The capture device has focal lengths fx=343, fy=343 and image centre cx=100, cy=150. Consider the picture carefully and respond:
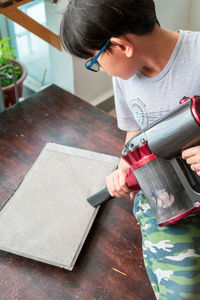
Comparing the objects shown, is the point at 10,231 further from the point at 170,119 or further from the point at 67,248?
the point at 170,119

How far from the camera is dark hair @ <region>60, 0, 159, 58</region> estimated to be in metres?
0.69

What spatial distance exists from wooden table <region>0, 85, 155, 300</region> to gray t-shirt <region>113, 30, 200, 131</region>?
0.98ft

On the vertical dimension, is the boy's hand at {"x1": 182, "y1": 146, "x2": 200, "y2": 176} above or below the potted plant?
above

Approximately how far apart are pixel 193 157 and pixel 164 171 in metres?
0.09

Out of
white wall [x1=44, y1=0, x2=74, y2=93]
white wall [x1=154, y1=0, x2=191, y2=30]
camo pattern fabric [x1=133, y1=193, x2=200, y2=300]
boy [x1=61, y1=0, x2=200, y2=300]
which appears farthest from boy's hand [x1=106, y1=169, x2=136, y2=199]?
white wall [x1=154, y1=0, x2=191, y2=30]

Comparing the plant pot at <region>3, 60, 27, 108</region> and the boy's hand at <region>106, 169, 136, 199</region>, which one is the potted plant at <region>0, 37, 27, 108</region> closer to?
the plant pot at <region>3, 60, 27, 108</region>

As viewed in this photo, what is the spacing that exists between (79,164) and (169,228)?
417 mm

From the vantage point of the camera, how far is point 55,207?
1.06 m

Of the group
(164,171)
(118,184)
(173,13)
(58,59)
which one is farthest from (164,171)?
(173,13)

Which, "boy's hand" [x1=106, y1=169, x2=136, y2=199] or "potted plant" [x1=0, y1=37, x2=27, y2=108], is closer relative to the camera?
"boy's hand" [x1=106, y1=169, x2=136, y2=199]

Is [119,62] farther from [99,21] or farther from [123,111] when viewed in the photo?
[123,111]

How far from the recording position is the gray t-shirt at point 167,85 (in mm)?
841

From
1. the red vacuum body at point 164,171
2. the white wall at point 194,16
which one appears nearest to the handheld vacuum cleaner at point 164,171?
the red vacuum body at point 164,171

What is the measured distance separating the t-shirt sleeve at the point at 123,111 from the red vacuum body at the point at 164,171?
0.80 feet
